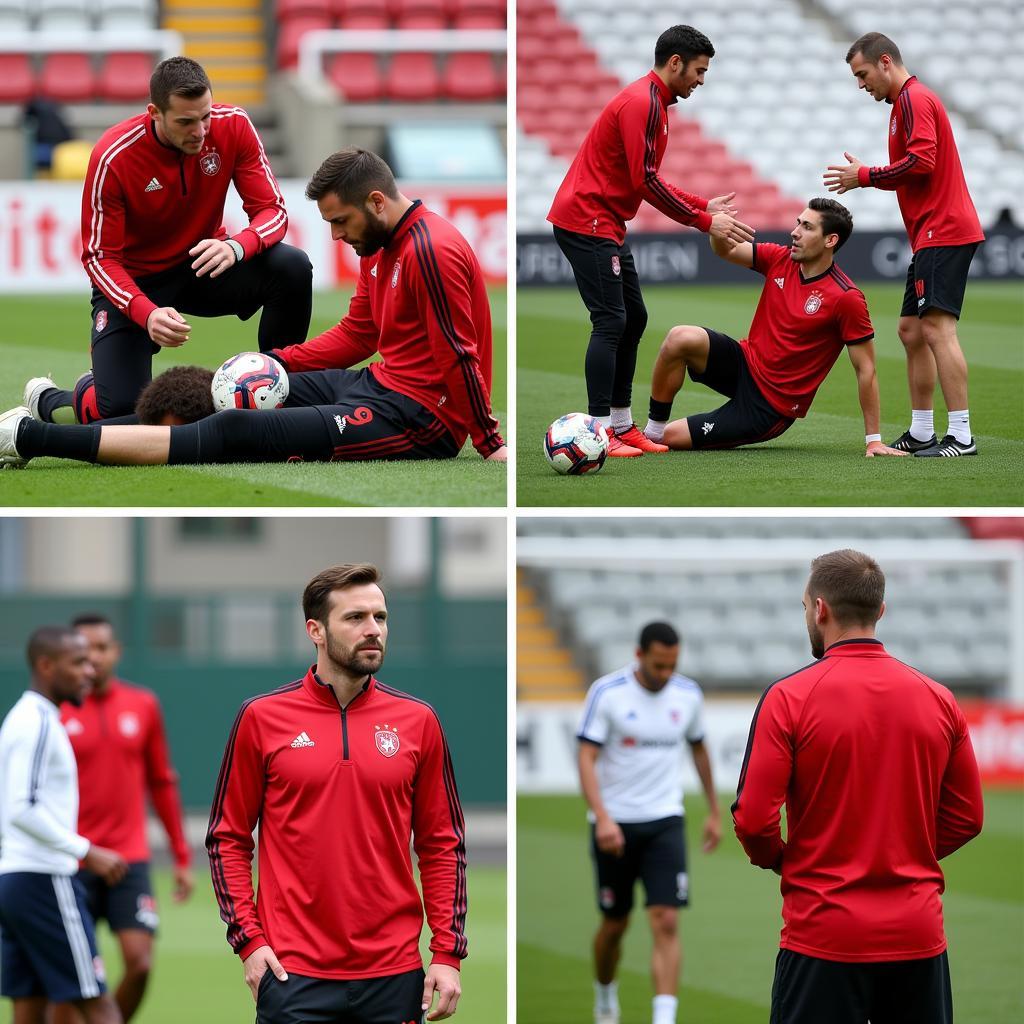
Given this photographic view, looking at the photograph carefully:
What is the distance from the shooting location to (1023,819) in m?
12.3

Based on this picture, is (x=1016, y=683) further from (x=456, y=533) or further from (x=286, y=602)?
(x=456, y=533)

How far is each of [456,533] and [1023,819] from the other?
63.7 feet

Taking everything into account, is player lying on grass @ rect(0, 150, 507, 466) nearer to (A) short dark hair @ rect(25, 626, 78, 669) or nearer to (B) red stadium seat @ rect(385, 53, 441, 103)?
(A) short dark hair @ rect(25, 626, 78, 669)

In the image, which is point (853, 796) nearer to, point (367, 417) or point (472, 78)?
point (367, 417)

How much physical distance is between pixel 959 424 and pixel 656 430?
1.28 meters

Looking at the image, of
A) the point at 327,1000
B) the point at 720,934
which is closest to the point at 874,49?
the point at 327,1000

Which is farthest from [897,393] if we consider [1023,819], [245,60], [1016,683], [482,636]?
[245,60]

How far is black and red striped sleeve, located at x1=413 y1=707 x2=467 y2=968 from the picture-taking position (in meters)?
4.20

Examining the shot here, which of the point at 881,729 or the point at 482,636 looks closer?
the point at 881,729

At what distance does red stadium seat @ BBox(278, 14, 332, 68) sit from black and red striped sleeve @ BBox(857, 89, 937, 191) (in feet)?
59.5

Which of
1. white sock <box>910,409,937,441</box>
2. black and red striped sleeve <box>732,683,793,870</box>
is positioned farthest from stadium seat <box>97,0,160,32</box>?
black and red striped sleeve <box>732,683,793,870</box>

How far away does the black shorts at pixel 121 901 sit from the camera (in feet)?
20.8

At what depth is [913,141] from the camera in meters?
6.11

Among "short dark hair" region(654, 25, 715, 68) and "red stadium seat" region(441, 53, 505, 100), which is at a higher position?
"red stadium seat" region(441, 53, 505, 100)
